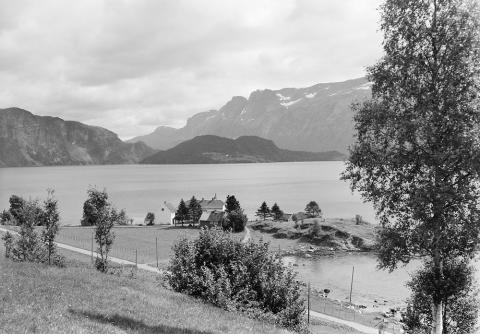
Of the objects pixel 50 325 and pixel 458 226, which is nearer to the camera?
pixel 50 325

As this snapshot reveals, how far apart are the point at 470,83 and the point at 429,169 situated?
4109 mm

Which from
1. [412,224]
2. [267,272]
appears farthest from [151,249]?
[412,224]

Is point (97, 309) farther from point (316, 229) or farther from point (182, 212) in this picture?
point (182, 212)

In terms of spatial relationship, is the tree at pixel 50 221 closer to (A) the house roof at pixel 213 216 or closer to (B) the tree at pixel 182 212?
(A) the house roof at pixel 213 216

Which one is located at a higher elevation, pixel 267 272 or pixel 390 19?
pixel 390 19

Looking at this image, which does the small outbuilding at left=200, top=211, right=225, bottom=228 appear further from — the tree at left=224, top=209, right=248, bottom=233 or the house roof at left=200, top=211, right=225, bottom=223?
the tree at left=224, top=209, right=248, bottom=233

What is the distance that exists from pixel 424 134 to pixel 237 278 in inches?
548

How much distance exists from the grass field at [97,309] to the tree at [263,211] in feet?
495

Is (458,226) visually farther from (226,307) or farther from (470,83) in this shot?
(226,307)

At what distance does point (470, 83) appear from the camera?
1853cm

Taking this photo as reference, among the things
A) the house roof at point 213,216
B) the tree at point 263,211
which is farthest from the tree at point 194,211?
the tree at point 263,211

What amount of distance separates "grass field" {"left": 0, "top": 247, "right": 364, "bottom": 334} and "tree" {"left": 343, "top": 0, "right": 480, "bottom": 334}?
8714 millimetres

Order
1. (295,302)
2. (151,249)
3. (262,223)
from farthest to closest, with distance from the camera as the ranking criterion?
(262,223) < (151,249) < (295,302)

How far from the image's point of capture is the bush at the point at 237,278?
25.5 metres
